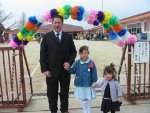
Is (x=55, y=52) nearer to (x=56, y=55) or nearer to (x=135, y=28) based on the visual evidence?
(x=56, y=55)

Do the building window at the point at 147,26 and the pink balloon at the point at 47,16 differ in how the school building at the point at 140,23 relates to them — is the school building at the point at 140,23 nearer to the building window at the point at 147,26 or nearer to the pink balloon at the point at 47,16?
the building window at the point at 147,26

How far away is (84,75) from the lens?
611 cm

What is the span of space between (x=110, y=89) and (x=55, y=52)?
1.15 m

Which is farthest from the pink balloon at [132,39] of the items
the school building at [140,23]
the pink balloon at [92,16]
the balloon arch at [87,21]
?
the school building at [140,23]

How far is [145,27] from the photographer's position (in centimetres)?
4969

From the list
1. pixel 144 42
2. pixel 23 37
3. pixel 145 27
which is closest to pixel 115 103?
pixel 144 42

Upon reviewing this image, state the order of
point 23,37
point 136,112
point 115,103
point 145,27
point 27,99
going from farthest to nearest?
point 145,27, point 27,99, point 23,37, point 136,112, point 115,103

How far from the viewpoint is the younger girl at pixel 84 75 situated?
6.09 meters

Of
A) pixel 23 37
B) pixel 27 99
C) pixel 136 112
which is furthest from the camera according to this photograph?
pixel 27 99

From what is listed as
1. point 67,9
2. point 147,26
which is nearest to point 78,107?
point 67,9

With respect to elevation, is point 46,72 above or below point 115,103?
above

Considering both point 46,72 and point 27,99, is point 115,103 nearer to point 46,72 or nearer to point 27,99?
point 46,72

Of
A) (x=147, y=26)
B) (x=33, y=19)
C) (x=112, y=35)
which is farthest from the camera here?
(x=147, y=26)

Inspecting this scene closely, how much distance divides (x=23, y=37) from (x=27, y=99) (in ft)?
4.76
